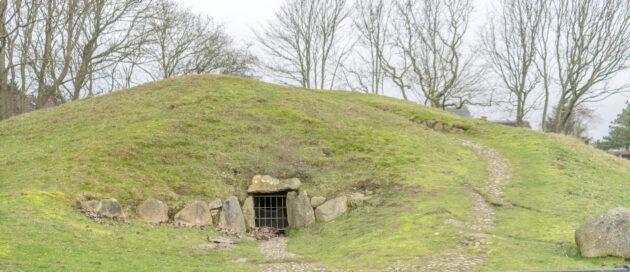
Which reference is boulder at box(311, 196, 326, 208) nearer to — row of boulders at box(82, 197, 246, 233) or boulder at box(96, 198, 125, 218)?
row of boulders at box(82, 197, 246, 233)

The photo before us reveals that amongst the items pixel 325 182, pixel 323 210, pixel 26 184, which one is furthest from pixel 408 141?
pixel 26 184

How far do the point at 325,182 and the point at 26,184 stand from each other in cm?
1130

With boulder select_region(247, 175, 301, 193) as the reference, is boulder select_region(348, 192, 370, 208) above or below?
below

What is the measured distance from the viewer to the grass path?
9.24 metres

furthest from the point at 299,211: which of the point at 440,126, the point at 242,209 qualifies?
the point at 440,126

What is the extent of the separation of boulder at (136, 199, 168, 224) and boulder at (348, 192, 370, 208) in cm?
698

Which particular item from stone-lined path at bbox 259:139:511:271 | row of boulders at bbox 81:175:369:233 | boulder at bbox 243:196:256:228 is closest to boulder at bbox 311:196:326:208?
row of boulders at bbox 81:175:369:233

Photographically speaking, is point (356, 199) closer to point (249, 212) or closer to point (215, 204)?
point (249, 212)

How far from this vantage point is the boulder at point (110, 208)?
1375 centimetres

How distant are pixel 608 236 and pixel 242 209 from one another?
39.7 ft

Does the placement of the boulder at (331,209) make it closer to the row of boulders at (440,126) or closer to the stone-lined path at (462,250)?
the stone-lined path at (462,250)

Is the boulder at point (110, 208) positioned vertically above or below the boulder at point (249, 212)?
above

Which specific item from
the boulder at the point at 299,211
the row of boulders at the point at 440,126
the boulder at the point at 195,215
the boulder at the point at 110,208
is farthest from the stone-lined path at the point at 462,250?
the row of boulders at the point at 440,126

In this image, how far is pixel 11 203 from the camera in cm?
1252
